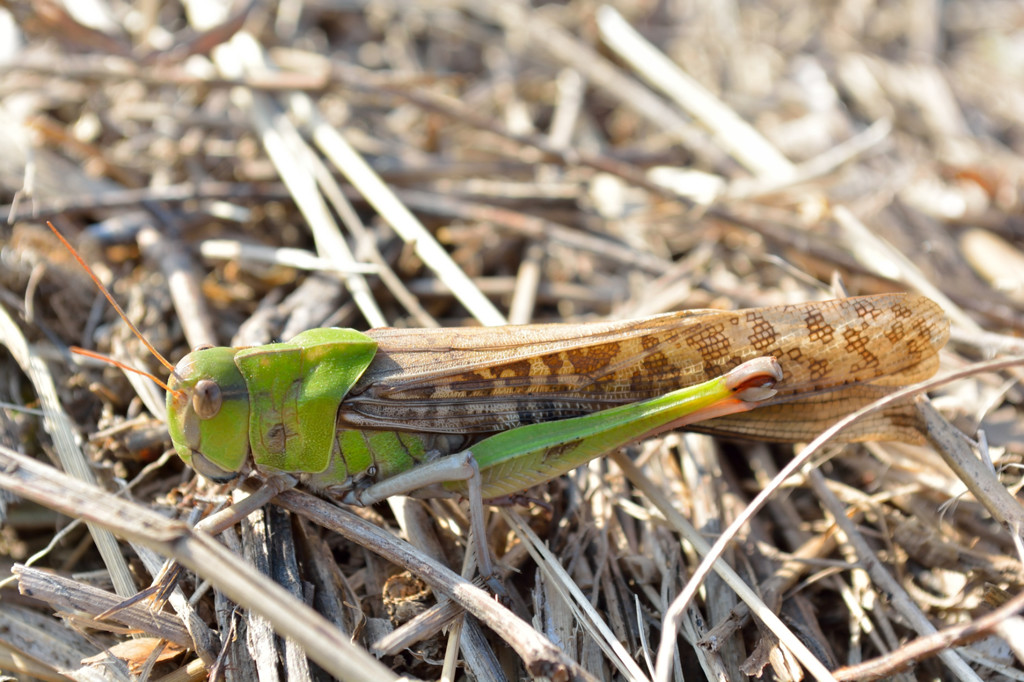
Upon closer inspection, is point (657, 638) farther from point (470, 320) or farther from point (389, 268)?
point (389, 268)

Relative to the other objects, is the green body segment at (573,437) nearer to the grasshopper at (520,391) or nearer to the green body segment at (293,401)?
the grasshopper at (520,391)

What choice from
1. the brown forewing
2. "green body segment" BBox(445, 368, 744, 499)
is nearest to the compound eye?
the brown forewing

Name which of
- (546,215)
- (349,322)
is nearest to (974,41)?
(546,215)

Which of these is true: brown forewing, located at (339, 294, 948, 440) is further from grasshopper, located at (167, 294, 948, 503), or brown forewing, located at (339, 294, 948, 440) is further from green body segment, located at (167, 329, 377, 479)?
green body segment, located at (167, 329, 377, 479)

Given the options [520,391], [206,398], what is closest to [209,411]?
[206,398]

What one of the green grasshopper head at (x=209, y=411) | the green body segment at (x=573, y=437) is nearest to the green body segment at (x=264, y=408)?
the green grasshopper head at (x=209, y=411)

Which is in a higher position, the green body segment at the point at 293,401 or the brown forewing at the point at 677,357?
the green body segment at the point at 293,401

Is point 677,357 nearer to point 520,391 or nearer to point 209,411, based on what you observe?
point 520,391
